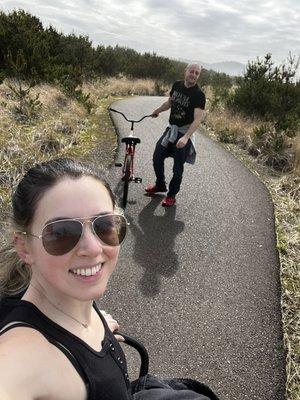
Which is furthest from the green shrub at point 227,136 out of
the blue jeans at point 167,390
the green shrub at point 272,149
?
the blue jeans at point 167,390

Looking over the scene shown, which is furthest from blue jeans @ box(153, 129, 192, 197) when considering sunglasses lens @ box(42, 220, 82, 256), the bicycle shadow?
sunglasses lens @ box(42, 220, 82, 256)

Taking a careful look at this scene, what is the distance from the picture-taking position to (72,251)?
1402 mm

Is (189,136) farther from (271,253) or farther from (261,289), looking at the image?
(261,289)

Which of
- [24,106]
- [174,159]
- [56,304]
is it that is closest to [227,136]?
[24,106]

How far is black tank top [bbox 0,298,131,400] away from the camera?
1.20 m

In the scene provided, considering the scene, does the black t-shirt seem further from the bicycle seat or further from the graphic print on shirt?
the bicycle seat

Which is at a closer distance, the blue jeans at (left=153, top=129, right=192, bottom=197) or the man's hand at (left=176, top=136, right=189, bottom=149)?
the man's hand at (left=176, top=136, right=189, bottom=149)

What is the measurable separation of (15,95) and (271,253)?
6.37m

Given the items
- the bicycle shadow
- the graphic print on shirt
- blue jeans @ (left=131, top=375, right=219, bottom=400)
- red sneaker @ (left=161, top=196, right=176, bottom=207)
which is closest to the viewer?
blue jeans @ (left=131, top=375, right=219, bottom=400)

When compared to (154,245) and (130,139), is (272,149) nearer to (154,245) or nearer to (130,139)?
(130,139)

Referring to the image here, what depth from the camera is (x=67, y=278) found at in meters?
1.37

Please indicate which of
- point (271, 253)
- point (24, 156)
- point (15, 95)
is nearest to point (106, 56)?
point (15, 95)

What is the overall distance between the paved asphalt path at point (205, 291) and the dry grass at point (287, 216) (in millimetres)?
83

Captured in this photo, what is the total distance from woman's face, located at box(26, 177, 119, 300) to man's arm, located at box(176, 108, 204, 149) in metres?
4.18
